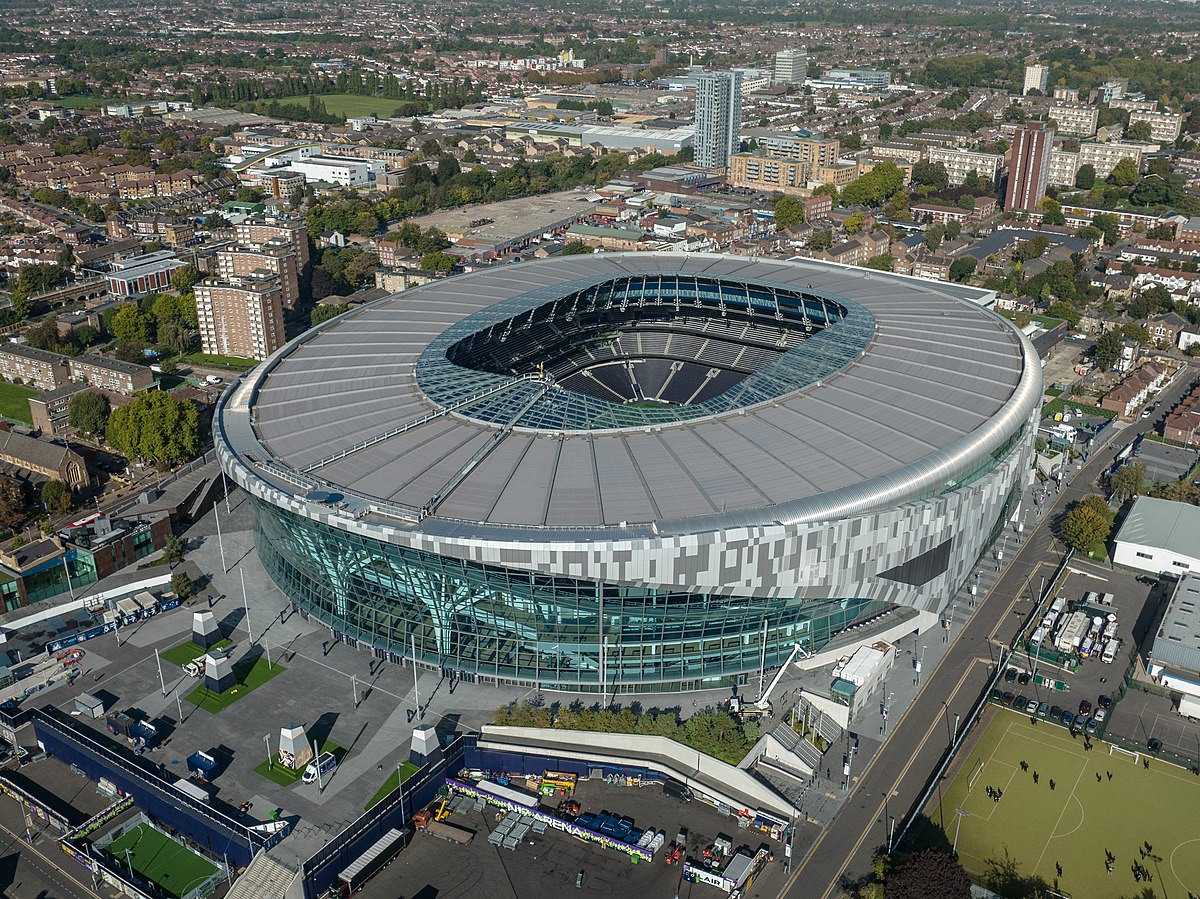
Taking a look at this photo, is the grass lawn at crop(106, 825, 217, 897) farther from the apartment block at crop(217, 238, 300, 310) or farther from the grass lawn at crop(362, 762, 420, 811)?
the apartment block at crop(217, 238, 300, 310)

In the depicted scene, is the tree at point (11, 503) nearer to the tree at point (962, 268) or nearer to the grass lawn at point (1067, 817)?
the grass lawn at point (1067, 817)

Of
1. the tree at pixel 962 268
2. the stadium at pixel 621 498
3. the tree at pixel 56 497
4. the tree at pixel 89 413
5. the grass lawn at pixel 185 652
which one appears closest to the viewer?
the stadium at pixel 621 498

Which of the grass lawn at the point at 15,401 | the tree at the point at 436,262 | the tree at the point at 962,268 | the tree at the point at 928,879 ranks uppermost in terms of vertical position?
the tree at the point at 436,262

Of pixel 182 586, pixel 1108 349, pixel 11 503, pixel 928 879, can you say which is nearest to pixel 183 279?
pixel 11 503

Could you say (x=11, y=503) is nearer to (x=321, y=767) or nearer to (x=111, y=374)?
(x=111, y=374)

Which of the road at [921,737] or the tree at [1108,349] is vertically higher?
the tree at [1108,349]

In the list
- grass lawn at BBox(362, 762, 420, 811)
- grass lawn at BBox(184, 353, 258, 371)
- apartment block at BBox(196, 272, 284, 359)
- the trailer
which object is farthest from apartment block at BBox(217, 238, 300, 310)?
the trailer

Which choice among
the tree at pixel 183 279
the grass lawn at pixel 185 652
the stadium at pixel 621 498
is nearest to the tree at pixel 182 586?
the grass lawn at pixel 185 652
